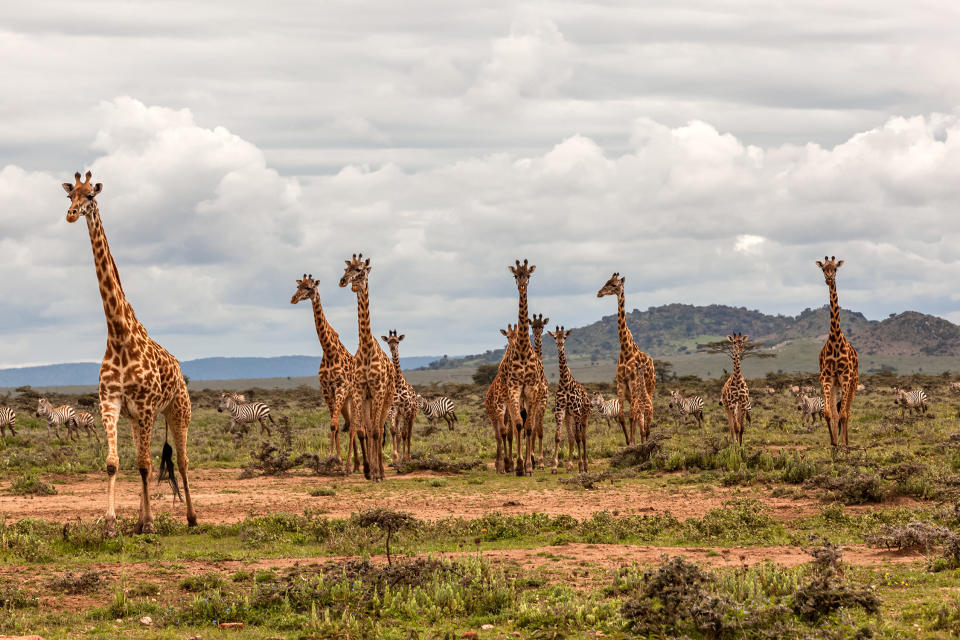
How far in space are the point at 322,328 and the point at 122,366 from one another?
10229 mm

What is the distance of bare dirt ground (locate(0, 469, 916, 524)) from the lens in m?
15.5

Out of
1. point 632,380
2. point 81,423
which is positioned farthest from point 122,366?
point 81,423

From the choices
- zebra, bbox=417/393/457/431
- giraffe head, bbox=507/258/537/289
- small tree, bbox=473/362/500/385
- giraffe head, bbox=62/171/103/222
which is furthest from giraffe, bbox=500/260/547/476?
small tree, bbox=473/362/500/385

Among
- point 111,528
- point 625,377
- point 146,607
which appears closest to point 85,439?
point 625,377

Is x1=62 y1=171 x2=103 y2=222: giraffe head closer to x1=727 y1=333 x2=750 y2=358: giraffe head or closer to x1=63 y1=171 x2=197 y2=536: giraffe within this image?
x1=63 y1=171 x2=197 y2=536: giraffe

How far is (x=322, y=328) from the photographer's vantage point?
2314 cm

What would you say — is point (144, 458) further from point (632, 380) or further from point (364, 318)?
point (632, 380)

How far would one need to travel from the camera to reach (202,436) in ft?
112

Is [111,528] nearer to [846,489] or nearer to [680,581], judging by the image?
[680,581]

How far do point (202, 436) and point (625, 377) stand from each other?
56.2ft

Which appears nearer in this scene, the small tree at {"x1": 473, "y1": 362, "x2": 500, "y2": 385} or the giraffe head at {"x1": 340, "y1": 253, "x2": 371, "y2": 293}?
the giraffe head at {"x1": 340, "y1": 253, "x2": 371, "y2": 293}

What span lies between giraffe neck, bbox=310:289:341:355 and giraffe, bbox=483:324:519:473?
413cm

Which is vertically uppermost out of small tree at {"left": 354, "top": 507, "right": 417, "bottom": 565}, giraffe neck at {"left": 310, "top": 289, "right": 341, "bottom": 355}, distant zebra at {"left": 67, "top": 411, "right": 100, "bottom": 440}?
giraffe neck at {"left": 310, "top": 289, "right": 341, "bottom": 355}

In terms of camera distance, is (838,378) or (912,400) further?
(912,400)
